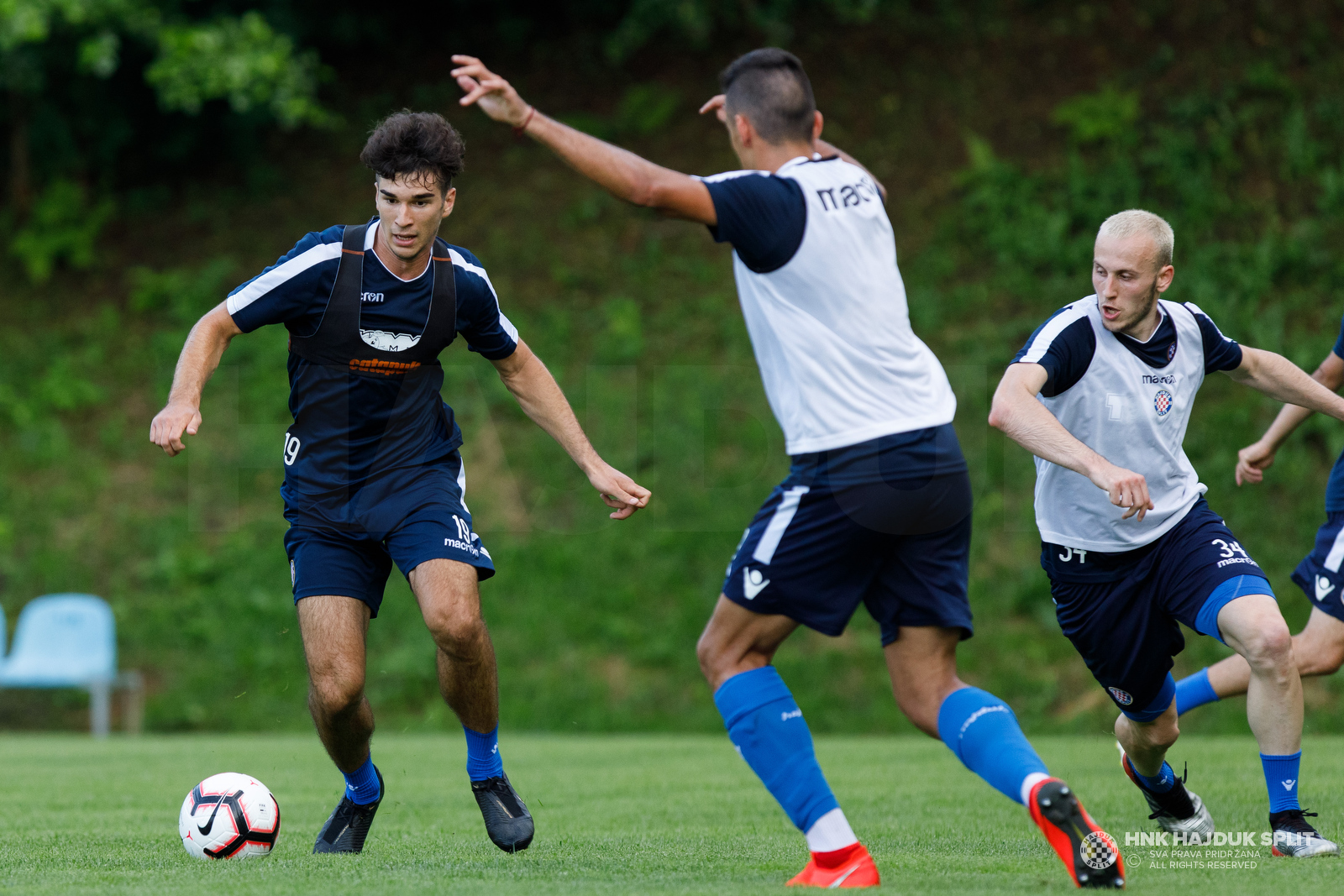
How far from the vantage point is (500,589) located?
14508 mm

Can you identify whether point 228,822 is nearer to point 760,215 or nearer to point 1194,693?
point 760,215

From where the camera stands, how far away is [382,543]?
17.7 feet

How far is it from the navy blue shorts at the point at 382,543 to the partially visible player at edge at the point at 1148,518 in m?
2.05

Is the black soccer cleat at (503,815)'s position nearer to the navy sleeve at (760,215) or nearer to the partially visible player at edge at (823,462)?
the partially visible player at edge at (823,462)

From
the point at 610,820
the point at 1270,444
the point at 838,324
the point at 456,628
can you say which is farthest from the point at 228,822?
the point at 1270,444

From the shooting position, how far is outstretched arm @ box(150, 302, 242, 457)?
4.75m

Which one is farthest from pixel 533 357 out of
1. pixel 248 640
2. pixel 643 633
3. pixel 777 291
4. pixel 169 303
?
pixel 169 303

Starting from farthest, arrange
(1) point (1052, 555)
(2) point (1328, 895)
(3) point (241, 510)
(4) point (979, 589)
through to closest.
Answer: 1. (3) point (241, 510)
2. (4) point (979, 589)
3. (1) point (1052, 555)
4. (2) point (1328, 895)

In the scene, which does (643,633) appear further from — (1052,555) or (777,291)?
(777,291)

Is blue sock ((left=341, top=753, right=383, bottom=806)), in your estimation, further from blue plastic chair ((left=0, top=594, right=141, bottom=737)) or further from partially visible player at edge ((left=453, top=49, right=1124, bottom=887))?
blue plastic chair ((left=0, top=594, right=141, bottom=737))

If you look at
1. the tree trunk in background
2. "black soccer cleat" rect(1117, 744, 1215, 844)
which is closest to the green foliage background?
the tree trunk in background

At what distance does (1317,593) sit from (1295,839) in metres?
1.88

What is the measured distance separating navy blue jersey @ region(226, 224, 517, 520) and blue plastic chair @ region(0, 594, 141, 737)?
29.3 ft

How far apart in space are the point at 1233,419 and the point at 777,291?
10949 millimetres
